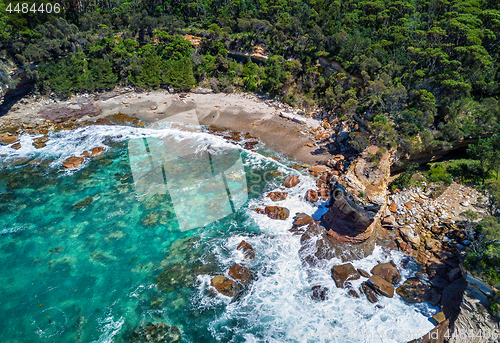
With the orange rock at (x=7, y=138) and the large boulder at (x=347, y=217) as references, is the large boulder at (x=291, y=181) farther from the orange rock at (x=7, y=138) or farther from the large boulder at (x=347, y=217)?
the orange rock at (x=7, y=138)

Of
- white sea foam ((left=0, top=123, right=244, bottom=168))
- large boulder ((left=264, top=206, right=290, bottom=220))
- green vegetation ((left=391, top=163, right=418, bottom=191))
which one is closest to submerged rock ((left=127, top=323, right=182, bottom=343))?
large boulder ((left=264, top=206, right=290, bottom=220))

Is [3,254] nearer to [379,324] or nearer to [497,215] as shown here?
[379,324]

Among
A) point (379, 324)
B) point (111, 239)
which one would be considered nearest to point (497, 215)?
point (379, 324)

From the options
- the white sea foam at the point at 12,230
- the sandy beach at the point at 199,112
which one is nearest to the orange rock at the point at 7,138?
the sandy beach at the point at 199,112

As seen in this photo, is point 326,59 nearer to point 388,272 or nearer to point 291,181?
point 291,181

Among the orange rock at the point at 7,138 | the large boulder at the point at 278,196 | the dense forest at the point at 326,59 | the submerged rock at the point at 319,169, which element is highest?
the dense forest at the point at 326,59
